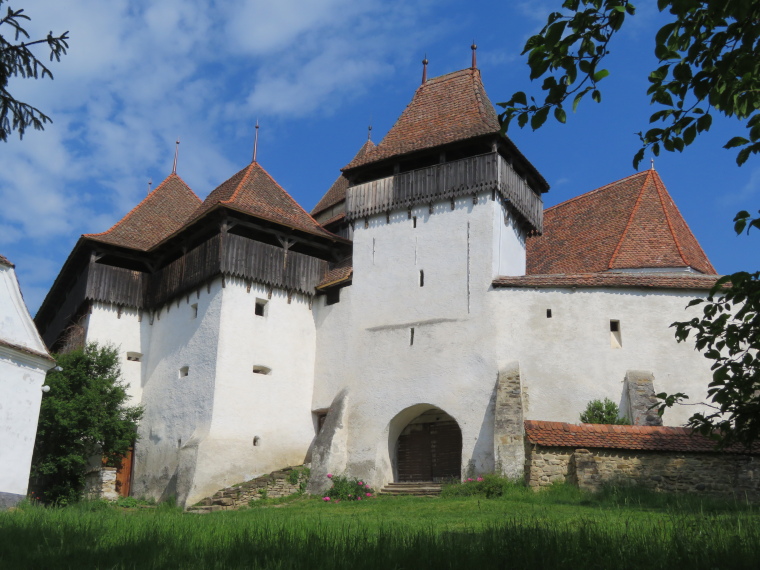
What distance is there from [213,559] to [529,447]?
10493 millimetres

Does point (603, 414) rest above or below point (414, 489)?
above

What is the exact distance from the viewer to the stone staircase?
1852 centimetres

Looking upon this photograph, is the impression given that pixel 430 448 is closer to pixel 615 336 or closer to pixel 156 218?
pixel 615 336

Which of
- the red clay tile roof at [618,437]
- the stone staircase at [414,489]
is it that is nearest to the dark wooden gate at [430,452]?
the stone staircase at [414,489]

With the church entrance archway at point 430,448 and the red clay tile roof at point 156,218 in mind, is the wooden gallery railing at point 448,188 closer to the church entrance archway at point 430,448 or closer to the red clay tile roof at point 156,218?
the church entrance archway at point 430,448

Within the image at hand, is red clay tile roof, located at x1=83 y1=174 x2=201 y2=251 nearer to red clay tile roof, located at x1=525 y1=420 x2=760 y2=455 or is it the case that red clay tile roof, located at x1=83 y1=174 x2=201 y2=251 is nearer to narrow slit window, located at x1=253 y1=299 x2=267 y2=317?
narrow slit window, located at x1=253 y1=299 x2=267 y2=317

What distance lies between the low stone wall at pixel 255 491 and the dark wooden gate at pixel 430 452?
8.72ft

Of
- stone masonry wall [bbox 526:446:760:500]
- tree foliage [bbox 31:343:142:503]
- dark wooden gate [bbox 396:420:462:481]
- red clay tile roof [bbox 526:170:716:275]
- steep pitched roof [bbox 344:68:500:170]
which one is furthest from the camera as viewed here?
red clay tile roof [bbox 526:170:716:275]

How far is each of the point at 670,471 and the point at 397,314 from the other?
833 cm

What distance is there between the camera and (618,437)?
15.7 m

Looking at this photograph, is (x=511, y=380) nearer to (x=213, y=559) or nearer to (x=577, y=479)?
(x=577, y=479)

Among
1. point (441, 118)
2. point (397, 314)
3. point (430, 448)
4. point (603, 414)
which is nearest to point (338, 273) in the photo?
point (397, 314)

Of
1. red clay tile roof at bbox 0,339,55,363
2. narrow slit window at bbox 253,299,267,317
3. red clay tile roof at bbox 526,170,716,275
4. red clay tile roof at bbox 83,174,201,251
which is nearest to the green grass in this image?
red clay tile roof at bbox 0,339,55,363

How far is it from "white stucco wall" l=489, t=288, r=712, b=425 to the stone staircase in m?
2.77
